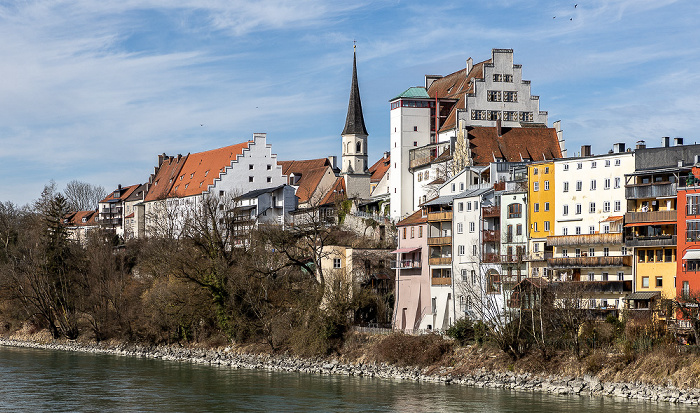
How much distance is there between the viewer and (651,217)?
54.6 metres

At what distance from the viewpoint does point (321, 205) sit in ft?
314

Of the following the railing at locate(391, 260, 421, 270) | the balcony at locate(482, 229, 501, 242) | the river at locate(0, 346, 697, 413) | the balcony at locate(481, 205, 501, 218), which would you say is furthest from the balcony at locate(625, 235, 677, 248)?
the railing at locate(391, 260, 421, 270)

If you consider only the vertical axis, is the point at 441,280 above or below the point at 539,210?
below

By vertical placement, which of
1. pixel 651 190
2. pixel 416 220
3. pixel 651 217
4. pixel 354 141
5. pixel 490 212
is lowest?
pixel 651 217

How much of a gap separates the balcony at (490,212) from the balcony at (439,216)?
3.02 m

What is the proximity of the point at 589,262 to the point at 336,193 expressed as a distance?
4739 cm

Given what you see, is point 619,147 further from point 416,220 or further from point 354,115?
point 354,115

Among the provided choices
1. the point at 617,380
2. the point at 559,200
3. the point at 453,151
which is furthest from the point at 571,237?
the point at 453,151

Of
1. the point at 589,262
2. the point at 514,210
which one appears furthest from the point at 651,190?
the point at 514,210

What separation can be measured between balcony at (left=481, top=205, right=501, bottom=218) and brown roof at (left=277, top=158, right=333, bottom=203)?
3892cm

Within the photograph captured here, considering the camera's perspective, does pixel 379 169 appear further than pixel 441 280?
Yes

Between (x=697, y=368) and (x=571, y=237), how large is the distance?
1445 cm

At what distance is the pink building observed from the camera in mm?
65375

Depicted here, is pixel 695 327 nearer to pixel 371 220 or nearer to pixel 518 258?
pixel 518 258
